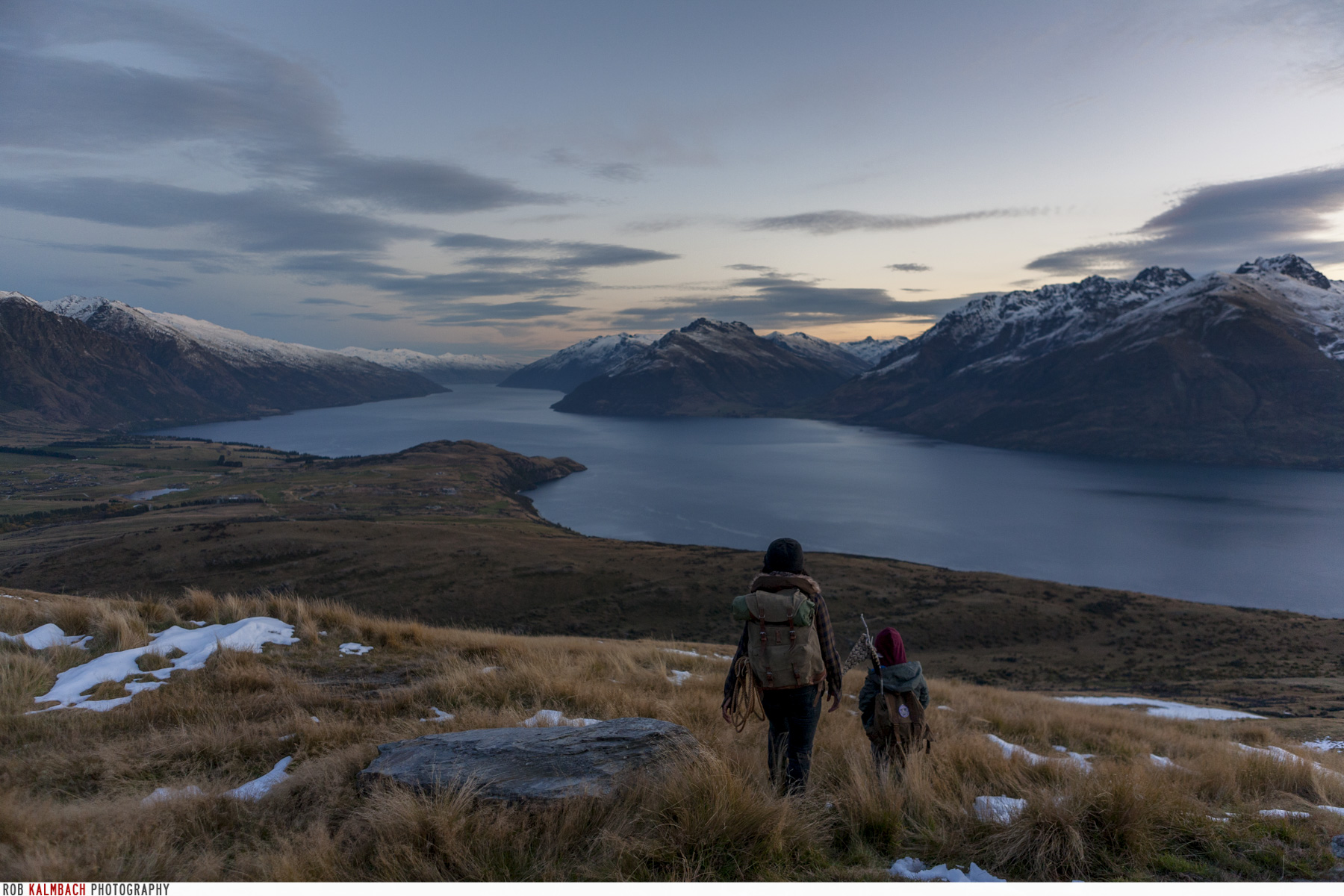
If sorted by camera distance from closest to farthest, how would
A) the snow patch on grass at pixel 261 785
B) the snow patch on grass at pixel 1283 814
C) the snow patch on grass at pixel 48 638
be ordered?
the snow patch on grass at pixel 261 785
the snow patch on grass at pixel 1283 814
the snow patch on grass at pixel 48 638

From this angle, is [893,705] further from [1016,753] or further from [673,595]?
[673,595]

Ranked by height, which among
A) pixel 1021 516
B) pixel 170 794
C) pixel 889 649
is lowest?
pixel 1021 516

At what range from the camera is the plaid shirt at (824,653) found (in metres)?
5.15

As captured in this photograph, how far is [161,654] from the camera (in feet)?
29.4

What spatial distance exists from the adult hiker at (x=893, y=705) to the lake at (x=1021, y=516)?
240ft

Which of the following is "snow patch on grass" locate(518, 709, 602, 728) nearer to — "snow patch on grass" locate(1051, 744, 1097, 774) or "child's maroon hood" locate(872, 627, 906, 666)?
"child's maroon hood" locate(872, 627, 906, 666)

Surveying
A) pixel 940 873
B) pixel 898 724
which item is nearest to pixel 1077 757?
pixel 898 724

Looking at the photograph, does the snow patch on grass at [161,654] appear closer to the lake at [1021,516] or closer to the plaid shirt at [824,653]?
the plaid shirt at [824,653]

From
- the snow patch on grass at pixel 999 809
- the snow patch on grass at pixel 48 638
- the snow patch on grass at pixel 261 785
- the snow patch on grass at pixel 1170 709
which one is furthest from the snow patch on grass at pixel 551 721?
the snow patch on grass at pixel 1170 709

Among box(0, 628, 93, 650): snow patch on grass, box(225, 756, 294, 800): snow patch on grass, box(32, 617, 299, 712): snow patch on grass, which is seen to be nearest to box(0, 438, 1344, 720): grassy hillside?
box(225, 756, 294, 800): snow patch on grass

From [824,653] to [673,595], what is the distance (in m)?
40.7

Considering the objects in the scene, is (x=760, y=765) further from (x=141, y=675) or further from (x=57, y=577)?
(x=57, y=577)

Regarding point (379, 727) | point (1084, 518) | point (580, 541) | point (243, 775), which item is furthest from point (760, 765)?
point (1084, 518)

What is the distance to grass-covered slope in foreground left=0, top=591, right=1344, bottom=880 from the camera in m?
4.14
